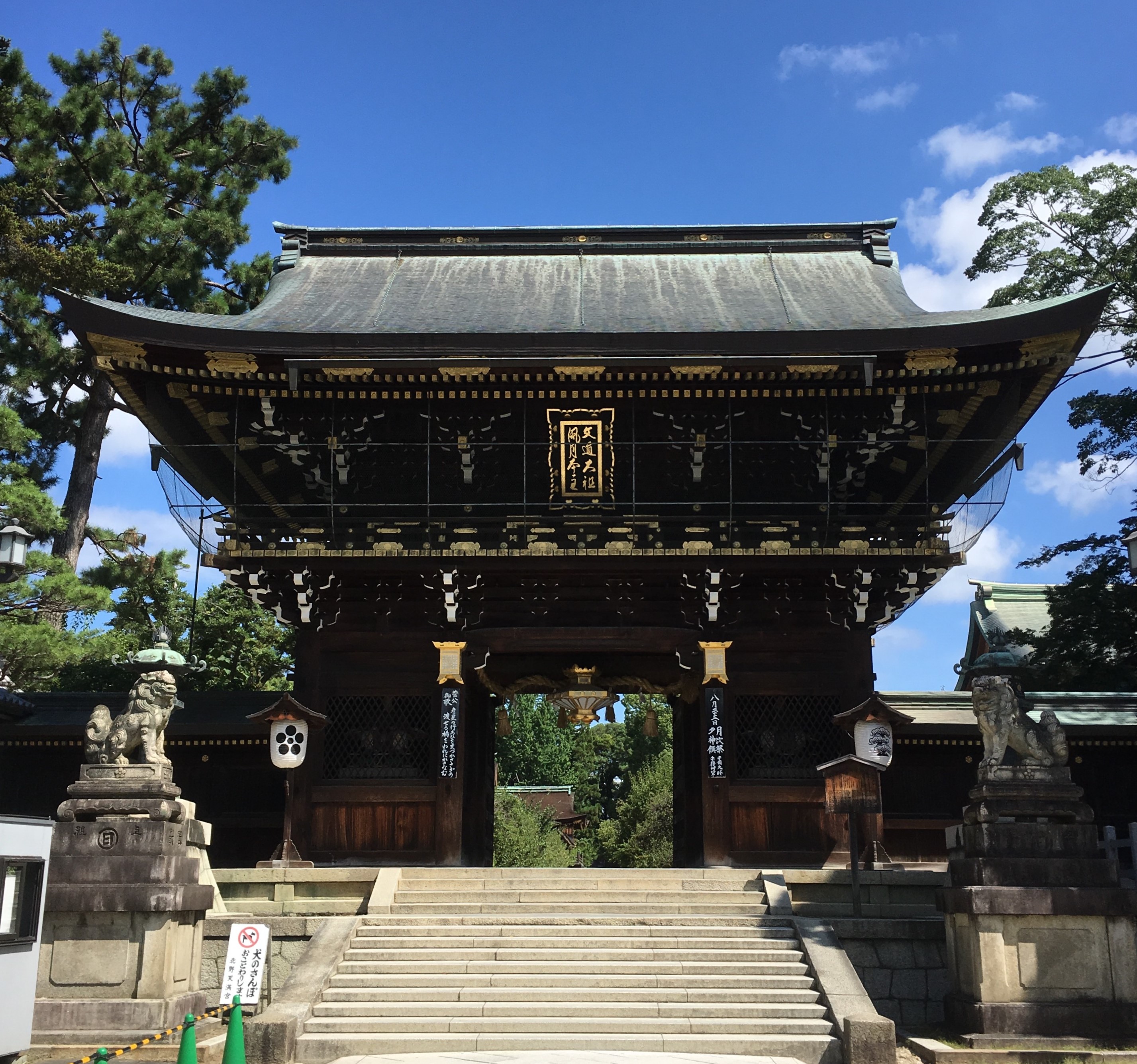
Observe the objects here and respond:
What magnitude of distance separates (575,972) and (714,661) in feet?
21.6

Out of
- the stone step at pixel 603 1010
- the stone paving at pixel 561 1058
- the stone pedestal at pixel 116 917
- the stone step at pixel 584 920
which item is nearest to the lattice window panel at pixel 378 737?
the stone step at pixel 584 920

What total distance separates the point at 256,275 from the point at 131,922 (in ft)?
82.9

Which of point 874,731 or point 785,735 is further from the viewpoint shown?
point 785,735

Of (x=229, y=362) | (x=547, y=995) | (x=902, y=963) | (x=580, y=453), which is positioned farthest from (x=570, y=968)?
(x=229, y=362)

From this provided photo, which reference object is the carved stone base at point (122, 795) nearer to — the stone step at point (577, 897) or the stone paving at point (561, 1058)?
the stone step at point (577, 897)

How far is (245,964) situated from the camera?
12.2 metres

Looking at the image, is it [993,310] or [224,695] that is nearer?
[993,310]

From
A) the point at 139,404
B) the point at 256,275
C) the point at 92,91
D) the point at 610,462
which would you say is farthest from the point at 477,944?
the point at 92,91

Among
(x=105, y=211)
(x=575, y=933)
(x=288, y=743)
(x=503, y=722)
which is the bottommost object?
(x=575, y=933)

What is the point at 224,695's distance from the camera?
20609 mm

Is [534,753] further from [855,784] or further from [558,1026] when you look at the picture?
[558,1026]

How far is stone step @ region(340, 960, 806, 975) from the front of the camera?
41.2ft

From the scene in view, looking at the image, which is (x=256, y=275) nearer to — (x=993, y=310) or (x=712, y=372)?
(x=712, y=372)

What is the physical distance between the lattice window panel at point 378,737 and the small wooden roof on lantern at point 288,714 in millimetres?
1221
